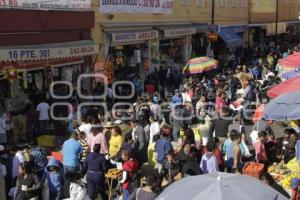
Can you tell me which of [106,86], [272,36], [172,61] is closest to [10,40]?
[106,86]

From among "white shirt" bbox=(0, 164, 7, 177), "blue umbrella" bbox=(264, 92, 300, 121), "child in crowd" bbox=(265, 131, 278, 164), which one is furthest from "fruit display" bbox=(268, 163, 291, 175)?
"white shirt" bbox=(0, 164, 7, 177)

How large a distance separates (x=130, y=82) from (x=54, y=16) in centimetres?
536

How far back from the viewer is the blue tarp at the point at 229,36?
35.8 m

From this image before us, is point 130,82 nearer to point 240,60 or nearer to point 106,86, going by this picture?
point 106,86

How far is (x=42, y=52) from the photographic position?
1673cm

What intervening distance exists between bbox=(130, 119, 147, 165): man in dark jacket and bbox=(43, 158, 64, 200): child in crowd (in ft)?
8.70

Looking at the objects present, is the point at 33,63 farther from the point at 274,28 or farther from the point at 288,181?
the point at 274,28

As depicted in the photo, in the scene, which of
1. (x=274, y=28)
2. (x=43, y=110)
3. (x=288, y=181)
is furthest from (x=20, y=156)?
(x=274, y=28)

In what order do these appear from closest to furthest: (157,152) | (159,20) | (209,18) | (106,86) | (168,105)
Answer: (157,152)
(168,105)
(106,86)
(159,20)
(209,18)

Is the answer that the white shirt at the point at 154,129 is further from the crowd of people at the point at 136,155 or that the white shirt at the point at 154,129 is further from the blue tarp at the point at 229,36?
the blue tarp at the point at 229,36

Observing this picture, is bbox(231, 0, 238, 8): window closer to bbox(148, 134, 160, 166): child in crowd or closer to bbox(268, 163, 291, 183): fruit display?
bbox(148, 134, 160, 166): child in crowd

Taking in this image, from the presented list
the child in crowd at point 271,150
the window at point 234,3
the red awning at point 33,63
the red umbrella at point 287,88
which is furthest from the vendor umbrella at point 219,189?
the window at point 234,3

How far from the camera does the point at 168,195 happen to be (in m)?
6.39

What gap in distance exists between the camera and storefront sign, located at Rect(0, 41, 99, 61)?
1549cm
